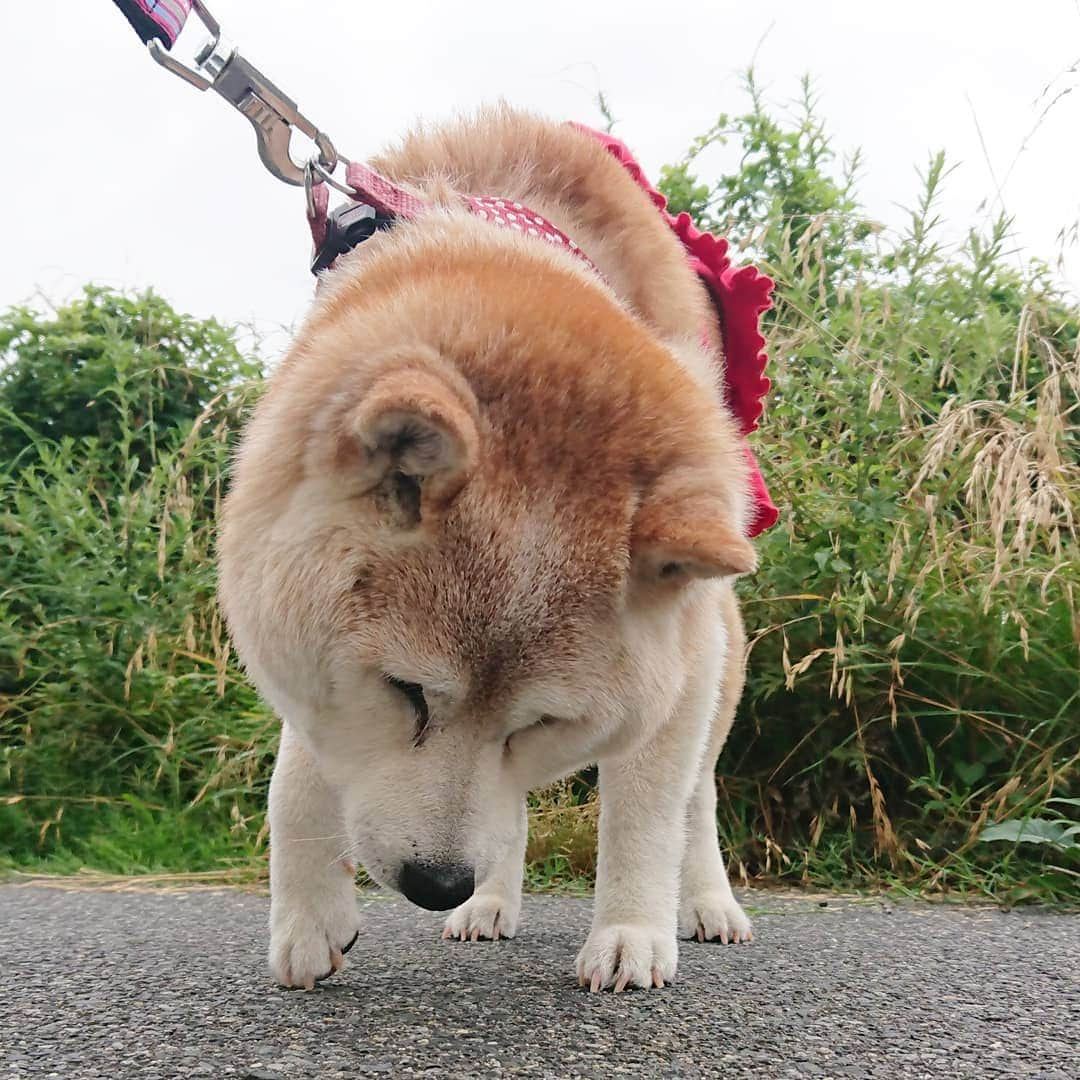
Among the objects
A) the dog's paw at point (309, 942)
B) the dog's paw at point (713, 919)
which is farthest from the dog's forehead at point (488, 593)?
the dog's paw at point (713, 919)

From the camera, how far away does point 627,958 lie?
2.34 metres

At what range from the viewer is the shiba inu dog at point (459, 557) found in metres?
1.86

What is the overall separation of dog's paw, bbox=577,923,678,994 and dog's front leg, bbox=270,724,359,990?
0.50 meters

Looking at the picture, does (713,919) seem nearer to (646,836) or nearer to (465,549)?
(646,836)

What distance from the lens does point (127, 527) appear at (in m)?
5.14

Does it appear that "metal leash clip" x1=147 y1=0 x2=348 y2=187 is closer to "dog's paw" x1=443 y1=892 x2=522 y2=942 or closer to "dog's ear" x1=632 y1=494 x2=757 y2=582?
"dog's ear" x1=632 y1=494 x2=757 y2=582

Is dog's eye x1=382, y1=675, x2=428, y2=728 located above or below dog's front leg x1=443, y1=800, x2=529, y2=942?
above

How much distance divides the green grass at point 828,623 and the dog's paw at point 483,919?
1.01m

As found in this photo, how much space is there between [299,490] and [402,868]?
2.23 ft

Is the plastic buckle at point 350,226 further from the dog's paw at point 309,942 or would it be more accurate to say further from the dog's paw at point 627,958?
the dog's paw at point 627,958

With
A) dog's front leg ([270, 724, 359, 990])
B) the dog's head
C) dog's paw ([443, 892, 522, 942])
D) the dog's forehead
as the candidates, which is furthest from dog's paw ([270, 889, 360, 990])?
the dog's forehead

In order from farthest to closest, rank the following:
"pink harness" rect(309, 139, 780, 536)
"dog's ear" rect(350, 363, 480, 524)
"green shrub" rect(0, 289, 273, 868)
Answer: "green shrub" rect(0, 289, 273, 868)
"pink harness" rect(309, 139, 780, 536)
"dog's ear" rect(350, 363, 480, 524)

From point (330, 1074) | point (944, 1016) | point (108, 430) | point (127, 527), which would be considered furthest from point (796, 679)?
point (108, 430)

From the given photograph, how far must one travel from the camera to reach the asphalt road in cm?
175
